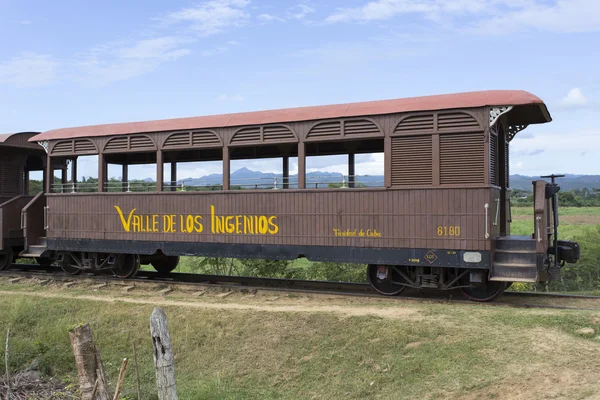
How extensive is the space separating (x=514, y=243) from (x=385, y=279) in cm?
224

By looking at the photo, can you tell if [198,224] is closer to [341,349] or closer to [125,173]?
[125,173]

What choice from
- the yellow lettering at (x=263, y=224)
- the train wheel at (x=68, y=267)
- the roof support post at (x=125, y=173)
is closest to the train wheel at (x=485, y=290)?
the yellow lettering at (x=263, y=224)

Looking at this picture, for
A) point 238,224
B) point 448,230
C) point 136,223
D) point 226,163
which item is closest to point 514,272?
point 448,230

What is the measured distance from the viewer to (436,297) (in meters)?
9.21

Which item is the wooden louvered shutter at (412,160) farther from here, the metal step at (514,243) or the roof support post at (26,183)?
the roof support post at (26,183)

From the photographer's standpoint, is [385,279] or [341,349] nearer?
[341,349]

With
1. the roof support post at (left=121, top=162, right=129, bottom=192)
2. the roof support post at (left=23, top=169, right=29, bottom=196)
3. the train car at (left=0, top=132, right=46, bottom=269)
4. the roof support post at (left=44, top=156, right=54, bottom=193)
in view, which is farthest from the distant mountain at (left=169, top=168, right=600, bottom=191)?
the roof support post at (left=23, top=169, right=29, bottom=196)

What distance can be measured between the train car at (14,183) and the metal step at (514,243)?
1085cm

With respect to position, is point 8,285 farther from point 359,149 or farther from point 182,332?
point 359,149

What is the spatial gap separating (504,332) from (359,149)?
515 centimetres

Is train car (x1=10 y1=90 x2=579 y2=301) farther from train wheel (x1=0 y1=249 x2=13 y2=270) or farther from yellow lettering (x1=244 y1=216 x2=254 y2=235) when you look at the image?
train wheel (x1=0 y1=249 x2=13 y2=270)

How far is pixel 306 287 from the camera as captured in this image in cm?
1056

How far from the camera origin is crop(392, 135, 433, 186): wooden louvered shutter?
28.8 ft

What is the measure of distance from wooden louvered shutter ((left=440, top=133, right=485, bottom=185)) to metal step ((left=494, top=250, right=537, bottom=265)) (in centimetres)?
123
